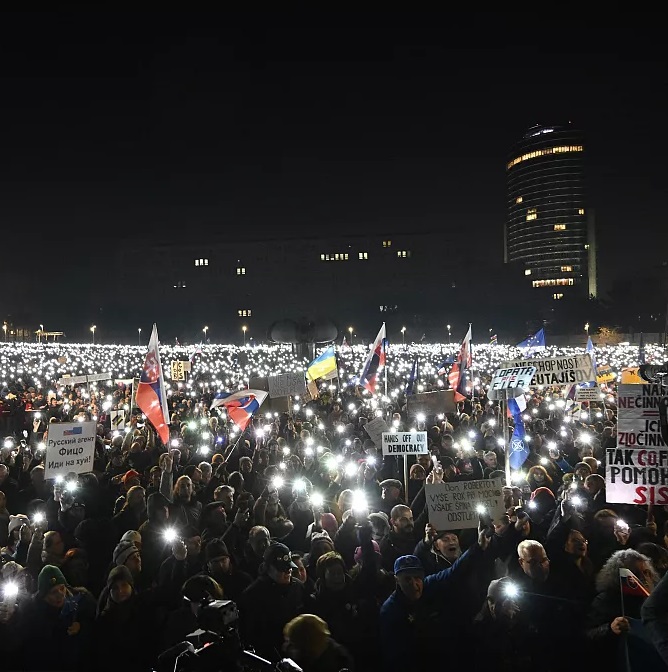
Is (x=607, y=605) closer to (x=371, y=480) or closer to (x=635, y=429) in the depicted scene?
(x=635, y=429)

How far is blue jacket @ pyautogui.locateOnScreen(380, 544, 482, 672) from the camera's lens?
13.0 ft

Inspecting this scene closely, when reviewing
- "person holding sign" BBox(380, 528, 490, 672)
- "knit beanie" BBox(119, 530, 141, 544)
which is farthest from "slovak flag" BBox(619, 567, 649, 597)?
"knit beanie" BBox(119, 530, 141, 544)

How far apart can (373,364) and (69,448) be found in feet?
24.4

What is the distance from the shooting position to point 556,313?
76938 millimetres

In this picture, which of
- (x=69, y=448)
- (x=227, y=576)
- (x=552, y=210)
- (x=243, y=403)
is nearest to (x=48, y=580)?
(x=227, y=576)

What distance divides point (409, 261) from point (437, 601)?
77122mm

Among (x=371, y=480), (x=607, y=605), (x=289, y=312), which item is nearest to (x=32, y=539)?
(x=371, y=480)

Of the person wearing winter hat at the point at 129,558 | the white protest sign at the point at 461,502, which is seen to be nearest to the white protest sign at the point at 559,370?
the white protest sign at the point at 461,502

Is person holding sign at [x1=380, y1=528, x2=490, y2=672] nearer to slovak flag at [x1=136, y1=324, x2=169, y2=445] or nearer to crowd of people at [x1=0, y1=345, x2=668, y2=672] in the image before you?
crowd of people at [x1=0, y1=345, x2=668, y2=672]

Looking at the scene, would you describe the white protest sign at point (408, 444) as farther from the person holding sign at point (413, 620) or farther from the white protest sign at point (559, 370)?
the person holding sign at point (413, 620)

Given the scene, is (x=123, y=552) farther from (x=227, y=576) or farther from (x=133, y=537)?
(x=227, y=576)

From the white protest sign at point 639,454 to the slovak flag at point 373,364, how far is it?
8.47 metres

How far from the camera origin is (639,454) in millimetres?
5496

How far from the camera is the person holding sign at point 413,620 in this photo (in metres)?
3.99
